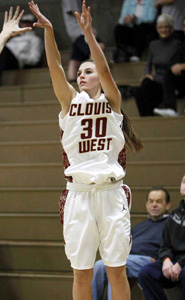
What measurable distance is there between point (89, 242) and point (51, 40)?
1.19m

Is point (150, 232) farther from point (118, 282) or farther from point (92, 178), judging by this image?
point (92, 178)

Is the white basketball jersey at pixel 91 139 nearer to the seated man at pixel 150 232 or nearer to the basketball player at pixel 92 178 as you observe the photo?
the basketball player at pixel 92 178

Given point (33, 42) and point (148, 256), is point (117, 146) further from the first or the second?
point (33, 42)

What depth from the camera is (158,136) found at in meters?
5.91

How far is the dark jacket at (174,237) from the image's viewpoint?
448 centimetres

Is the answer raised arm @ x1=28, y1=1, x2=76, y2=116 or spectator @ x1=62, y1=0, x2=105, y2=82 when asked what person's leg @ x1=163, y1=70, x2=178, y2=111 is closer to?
spectator @ x1=62, y1=0, x2=105, y2=82

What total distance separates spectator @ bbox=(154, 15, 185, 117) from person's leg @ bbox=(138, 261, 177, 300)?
6.72 feet

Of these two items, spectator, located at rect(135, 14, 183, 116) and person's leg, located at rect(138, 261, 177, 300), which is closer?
person's leg, located at rect(138, 261, 177, 300)

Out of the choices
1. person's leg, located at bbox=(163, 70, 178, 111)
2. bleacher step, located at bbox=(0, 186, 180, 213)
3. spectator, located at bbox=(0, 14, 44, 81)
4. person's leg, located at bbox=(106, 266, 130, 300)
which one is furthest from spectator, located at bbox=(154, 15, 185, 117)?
person's leg, located at bbox=(106, 266, 130, 300)

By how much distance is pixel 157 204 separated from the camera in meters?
4.87

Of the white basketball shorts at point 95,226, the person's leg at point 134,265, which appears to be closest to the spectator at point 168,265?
the person's leg at point 134,265

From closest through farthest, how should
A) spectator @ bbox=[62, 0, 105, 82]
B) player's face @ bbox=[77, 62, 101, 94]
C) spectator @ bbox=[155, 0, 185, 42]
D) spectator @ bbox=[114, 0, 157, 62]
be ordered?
player's face @ bbox=[77, 62, 101, 94] < spectator @ bbox=[62, 0, 105, 82] < spectator @ bbox=[155, 0, 185, 42] < spectator @ bbox=[114, 0, 157, 62]

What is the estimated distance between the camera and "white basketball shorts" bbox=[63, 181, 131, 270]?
3.31 meters

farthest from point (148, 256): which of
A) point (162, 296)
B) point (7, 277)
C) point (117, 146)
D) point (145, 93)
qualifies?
point (145, 93)
